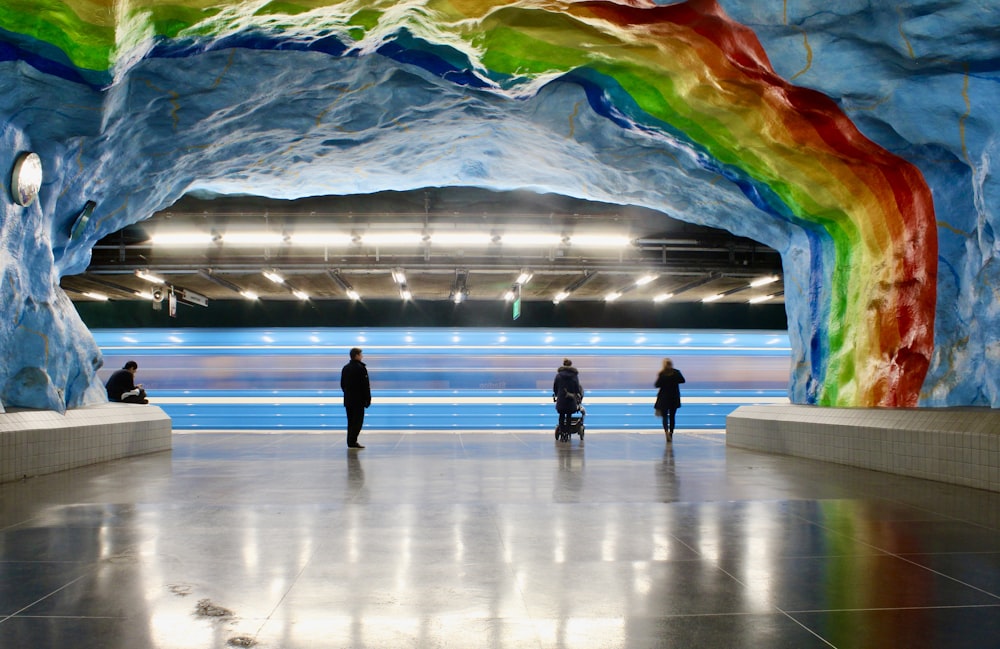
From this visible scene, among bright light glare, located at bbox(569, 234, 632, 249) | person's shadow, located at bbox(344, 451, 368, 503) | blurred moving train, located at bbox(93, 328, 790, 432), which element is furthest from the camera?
blurred moving train, located at bbox(93, 328, 790, 432)

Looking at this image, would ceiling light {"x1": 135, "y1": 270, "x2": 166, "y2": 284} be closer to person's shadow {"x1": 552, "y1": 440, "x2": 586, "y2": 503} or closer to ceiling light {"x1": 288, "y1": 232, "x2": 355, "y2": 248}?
ceiling light {"x1": 288, "y1": 232, "x2": 355, "y2": 248}

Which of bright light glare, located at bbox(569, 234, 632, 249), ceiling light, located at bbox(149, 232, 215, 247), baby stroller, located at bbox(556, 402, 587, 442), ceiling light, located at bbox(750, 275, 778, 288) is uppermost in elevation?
bright light glare, located at bbox(569, 234, 632, 249)

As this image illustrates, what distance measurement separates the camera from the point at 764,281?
13.3 m

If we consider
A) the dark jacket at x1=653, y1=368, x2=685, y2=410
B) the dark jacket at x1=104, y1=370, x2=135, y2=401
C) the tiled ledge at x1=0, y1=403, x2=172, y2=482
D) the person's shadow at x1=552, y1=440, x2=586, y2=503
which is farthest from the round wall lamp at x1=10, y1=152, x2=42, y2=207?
the dark jacket at x1=653, y1=368, x2=685, y2=410

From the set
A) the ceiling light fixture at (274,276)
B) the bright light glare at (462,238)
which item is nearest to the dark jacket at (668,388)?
the bright light glare at (462,238)

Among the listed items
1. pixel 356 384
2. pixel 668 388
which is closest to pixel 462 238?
pixel 356 384

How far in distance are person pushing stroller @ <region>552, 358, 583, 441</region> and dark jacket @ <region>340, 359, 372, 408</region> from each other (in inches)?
144

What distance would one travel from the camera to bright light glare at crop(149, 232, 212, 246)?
1080 centimetres

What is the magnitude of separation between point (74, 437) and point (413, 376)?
354 inches

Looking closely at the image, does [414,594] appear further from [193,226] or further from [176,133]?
[193,226]

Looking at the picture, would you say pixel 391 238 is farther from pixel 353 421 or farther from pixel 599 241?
pixel 599 241

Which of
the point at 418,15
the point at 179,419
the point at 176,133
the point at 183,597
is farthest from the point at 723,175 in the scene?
the point at 179,419

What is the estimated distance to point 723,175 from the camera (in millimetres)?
8945

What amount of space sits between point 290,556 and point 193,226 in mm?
8288
